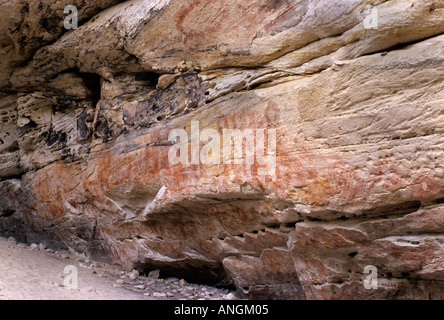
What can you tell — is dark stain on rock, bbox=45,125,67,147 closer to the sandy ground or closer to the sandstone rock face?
the sandstone rock face

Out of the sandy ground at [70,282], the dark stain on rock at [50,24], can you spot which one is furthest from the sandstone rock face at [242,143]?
the sandy ground at [70,282]

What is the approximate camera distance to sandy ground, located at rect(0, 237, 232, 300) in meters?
3.94

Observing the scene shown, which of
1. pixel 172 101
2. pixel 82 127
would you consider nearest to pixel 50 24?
pixel 82 127

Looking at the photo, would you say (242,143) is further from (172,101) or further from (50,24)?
(50,24)

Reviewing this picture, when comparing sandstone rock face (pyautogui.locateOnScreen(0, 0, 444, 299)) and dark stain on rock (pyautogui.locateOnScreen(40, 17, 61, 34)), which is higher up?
dark stain on rock (pyautogui.locateOnScreen(40, 17, 61, 34))

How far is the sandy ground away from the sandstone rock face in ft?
0.76

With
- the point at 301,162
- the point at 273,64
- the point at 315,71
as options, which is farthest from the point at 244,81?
the point at 301,162

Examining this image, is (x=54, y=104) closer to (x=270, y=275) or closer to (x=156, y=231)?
(x=156, y=231)

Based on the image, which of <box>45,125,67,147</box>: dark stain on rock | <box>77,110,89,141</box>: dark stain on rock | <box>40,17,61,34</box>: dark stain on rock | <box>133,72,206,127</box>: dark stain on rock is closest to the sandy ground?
<box>45,125,67,147</box>: dark stain on rock

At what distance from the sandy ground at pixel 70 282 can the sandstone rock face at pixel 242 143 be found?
9.1 inches

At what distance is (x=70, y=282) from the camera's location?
4.42 m

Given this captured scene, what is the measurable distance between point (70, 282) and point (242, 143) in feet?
8.22

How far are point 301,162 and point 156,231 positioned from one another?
2.33 m

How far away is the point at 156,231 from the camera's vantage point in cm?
505
